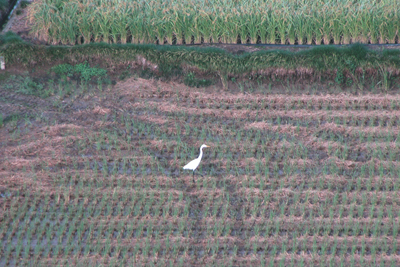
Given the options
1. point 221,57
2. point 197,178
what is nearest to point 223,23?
point 221,57

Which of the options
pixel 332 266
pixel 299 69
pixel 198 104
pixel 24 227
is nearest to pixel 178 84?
pixel 198 104

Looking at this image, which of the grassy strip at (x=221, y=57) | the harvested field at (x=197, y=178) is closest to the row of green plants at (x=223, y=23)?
the grassy strip at (x=221, y=57)

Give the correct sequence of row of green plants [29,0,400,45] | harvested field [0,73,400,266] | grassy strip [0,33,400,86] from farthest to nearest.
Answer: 1. row of green plants [29,0,400,45]
2. grassy strip [0,33,400,86]
3. harvested field [0,73,400,266]

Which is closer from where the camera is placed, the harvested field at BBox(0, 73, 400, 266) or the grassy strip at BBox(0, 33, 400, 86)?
the harvested field at BBox(0, 73, 400, 266)

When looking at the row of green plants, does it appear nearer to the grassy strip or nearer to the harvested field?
the grassy strip

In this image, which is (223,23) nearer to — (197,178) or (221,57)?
(221,57)

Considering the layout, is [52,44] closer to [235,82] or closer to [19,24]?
[19,24]

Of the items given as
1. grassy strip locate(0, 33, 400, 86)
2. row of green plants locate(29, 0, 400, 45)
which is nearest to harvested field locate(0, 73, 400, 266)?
grassy strip locate(0, 33, 400, 86)
